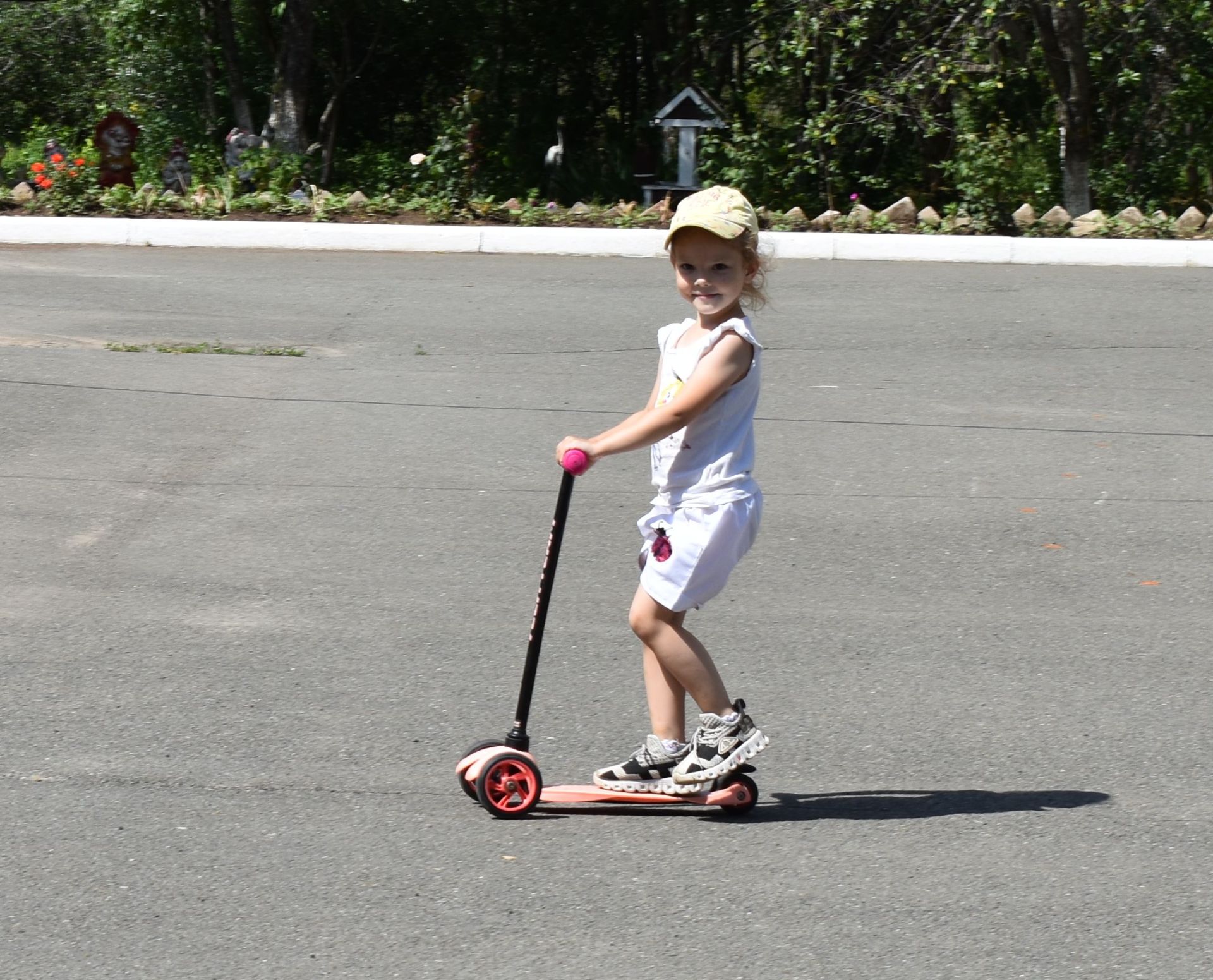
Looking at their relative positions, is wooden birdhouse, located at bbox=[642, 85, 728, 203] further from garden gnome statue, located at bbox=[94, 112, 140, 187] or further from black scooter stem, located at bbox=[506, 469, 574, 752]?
black scooter stem, located at bbox=[506, 469, 574, 752]

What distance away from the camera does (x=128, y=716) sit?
4.79m

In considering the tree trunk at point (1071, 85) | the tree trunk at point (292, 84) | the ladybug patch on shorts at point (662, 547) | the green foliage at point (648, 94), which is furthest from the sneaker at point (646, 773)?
the tree trunk at point (292, 84)

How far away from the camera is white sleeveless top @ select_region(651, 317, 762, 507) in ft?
13.2

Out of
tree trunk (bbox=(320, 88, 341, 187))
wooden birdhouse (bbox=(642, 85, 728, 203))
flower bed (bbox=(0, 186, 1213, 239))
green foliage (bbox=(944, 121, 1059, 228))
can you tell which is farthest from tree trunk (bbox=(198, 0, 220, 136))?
green foliage (bbox=(944, 121, 1059, 228))

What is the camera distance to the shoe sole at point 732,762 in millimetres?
4125

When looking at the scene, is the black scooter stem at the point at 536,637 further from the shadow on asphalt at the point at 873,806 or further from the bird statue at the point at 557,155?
the bird statue at the point at 557,155

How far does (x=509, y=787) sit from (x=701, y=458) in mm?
980

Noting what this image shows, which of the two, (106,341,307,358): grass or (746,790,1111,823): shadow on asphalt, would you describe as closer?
(746,790,1111,823): shadow on asphalt

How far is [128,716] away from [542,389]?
460 centimetres

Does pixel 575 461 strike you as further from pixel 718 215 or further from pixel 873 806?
pixel 873 806

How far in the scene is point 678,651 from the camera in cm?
411

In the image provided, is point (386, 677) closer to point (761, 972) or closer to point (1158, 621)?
point (761, 972)

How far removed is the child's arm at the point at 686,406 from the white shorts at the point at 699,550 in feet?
0.74

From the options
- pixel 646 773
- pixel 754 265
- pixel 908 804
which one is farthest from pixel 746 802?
pixel 754 265
